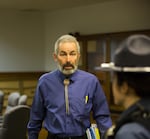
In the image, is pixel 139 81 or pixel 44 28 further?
pixel 44 28

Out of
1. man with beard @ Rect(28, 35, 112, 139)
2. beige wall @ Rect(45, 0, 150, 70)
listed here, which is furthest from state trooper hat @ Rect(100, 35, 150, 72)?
beige wall @ Rect(45, 0, 150, 70)

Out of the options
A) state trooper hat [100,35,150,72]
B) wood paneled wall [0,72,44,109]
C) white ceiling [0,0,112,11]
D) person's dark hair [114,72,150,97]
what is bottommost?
wood paneled wall [0,72,44,109]

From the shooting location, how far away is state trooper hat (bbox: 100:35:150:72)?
3.82 feet

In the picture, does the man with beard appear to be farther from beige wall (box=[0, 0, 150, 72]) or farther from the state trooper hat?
beige wall (box=[0, 0, 150, 72])

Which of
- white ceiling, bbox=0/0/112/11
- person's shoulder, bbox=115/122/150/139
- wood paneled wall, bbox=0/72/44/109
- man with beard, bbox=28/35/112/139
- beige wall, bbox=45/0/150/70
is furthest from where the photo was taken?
wood paneled wall, bbox=0/72/44/109

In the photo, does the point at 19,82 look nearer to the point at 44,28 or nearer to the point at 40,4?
the point at 44,28

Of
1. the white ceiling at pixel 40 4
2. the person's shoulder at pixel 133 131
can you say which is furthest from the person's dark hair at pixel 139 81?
the white ceiling at pixel 40 4

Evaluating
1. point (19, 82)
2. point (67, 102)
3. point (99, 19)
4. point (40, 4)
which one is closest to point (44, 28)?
point (40, 4)

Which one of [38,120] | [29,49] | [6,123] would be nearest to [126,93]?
[38,120]

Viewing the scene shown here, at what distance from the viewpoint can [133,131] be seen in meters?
1.11

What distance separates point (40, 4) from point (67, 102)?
513cm

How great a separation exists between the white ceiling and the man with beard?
454cm

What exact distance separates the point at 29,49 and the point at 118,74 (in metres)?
7.18

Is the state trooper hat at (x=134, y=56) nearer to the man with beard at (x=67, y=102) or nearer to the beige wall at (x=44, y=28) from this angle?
the man with beard at (x=67, y=102)
